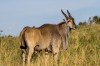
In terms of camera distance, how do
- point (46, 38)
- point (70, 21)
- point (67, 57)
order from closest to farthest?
point (67, 57) → point (46, 38) → point (70, 21)

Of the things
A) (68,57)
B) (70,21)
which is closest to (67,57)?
(68,57)

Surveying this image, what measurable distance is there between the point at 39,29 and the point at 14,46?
2.71 meters

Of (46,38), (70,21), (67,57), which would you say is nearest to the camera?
(67,57)

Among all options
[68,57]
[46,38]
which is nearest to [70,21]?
[46,38]

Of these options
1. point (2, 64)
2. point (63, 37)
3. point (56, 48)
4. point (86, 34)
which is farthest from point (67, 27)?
point (86, 34)

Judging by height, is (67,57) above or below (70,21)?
below

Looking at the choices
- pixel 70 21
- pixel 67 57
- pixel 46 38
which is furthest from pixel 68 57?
pixel 70 21

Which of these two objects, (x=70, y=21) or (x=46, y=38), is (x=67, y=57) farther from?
(x=70, y=21)

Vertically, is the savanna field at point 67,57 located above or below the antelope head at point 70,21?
below

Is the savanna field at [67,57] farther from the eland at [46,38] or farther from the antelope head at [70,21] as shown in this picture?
the antelope head at [70,21]

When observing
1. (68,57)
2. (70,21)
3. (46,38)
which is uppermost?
(70,21)

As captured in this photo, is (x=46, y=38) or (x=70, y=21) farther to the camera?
(x=70, y=21)

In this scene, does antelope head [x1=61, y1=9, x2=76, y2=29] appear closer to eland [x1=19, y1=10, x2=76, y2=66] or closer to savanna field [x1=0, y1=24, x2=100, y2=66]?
eland [x1=19, y1=10, x2=76, y2=66]

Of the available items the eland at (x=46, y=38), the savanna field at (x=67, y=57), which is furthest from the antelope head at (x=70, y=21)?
the savanna field at (x=67, y=57)
